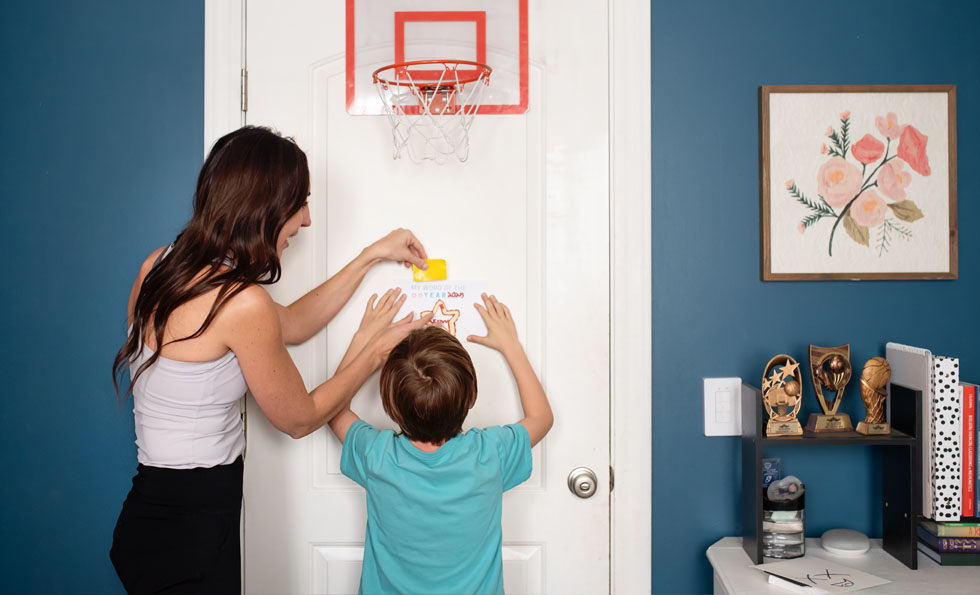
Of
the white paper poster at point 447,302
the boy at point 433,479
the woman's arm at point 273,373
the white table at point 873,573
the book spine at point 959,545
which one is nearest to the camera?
the woman's arm at point 273,373

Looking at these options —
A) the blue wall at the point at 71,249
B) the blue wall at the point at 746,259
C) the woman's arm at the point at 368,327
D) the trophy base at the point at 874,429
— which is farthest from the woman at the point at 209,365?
the trophy base at the point at 874,429

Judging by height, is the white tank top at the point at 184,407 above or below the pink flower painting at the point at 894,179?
below

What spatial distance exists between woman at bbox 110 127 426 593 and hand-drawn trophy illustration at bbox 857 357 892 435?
1249 millimetres

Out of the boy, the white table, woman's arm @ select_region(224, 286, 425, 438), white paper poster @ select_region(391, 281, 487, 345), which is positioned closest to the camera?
woman's arm @ select_region(224, 286, 425, 438)

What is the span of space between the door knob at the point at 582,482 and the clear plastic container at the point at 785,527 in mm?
402

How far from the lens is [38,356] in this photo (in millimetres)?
1779

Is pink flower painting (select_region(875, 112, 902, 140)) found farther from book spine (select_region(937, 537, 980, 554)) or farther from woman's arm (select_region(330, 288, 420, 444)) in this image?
woman's arm (select_region(330, 288, 420, 444))

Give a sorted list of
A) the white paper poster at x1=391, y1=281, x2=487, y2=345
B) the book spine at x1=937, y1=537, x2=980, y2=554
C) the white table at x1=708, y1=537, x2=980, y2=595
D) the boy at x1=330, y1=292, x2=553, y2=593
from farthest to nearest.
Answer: the white paper poster at x1=391, y1=281, x2=487, y2=345 → the book spine at x1=937, y1=537, x2=980, y2=554 → the white table at x1=708, y1=537, x2=980, y2=595 → the boy at x1=330, y1=292, x2=553, y2=593

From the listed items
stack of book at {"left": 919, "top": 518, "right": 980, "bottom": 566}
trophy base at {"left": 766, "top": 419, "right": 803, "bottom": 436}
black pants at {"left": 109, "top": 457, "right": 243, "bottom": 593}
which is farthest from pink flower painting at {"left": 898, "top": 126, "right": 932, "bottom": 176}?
black pants at {"left": 109, "top": 457, "right": 243, "bottom": 593}

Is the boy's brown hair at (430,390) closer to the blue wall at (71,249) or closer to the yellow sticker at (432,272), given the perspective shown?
the yellow sticker at (432,272)

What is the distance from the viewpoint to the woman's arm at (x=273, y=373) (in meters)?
1.29

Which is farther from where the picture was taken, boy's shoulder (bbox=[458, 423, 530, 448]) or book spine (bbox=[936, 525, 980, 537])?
book spine (bbox=[936, 525, 980, 537])

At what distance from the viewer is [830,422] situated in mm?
1643

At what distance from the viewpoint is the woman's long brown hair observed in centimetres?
129
